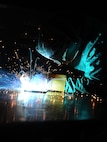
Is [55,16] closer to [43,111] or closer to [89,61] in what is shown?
[89,61]

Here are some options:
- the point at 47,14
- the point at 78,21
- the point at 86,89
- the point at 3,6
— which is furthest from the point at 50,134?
the point at 86,89

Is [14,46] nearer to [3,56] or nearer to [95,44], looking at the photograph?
[3,56]

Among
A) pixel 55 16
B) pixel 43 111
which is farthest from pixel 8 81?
pixel 43 111

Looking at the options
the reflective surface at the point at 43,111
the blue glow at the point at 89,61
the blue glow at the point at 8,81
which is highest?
the blue glow at the point at 89,61

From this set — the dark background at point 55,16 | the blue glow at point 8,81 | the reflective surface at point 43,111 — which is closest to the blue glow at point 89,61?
the dark background at point 55,16

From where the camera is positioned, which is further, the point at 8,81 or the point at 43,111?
the point at 8,81

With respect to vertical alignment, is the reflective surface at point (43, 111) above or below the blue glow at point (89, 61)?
below

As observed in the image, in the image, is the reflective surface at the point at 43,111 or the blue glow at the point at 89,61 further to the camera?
the blue glow at the point at 89,61

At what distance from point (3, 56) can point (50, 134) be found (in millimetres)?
2563

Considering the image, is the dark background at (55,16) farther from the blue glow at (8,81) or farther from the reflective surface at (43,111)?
the blue glow at (8,81)

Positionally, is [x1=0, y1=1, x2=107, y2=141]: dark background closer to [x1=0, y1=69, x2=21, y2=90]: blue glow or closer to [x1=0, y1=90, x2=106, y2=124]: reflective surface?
[x1=0, y1=90, x2=106, y2=124]: reflective surface

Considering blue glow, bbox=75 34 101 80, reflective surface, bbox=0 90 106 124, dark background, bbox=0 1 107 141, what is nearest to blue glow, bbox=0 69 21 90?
dark background, bbox=0 1 107 141

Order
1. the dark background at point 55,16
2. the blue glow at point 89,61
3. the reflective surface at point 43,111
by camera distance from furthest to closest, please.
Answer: the blue glow at point 89,61, the reflective surface at point 43,111, the dark background at point 55,16

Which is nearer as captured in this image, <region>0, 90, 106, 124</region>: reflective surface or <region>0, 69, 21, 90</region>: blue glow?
<region>0, 90, 106, 124</region>: reflective surface
